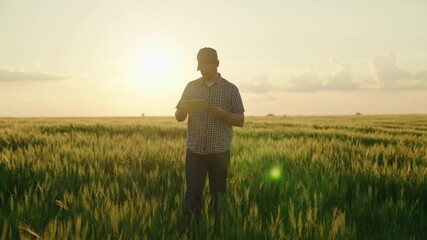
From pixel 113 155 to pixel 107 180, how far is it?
1526mm

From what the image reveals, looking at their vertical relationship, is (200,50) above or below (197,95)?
above

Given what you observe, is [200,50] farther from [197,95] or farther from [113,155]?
[113,155]

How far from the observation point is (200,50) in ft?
12.3

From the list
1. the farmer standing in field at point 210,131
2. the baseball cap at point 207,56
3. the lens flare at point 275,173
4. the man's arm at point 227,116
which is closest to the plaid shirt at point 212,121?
the farmer standing in field at point 210,131

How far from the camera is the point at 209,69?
3783 mm

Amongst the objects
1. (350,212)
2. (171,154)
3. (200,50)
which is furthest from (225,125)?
(171,154)

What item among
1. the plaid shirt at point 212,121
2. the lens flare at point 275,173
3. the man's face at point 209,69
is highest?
the man's face at point 209,69

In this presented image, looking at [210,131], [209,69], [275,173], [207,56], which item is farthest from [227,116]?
[275,173]

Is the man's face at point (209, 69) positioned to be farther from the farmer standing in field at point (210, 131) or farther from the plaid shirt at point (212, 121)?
the plaid shirt at point (212, 121)

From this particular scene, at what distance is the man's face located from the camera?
3.77 m

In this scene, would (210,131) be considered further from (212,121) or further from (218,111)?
(218,111)

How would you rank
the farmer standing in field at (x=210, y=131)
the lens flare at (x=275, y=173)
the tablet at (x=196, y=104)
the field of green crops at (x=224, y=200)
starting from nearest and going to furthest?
1. the field of green crops at (x=224, y=200)
2. the tablet at (x=196, y=104)
3. the farmer standing in field at (x=210, y=131)
4. the lens flare at (x=275, y=173)

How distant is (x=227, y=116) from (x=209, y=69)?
0.46 metres

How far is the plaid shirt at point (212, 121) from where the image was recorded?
3891 mm
